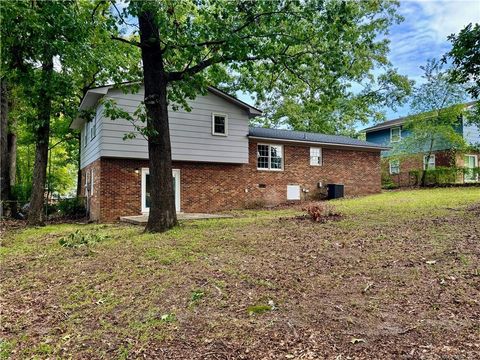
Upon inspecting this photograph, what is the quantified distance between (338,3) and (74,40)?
19.9ft

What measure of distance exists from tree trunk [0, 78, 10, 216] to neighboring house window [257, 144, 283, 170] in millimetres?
10393

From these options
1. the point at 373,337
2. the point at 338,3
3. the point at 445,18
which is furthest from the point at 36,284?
the point at 445,18

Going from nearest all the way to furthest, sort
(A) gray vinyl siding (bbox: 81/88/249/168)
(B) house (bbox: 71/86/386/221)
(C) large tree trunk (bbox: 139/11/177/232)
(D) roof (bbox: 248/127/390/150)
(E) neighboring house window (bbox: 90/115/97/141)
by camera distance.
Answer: (C) large tree trunk (bbox: 139/11/177/232), (A) gray vinyl siding (bbox: 81/88/249/168), (B) house (bbox: 71/86/386/221), (E) neighboring house window (bbox: 90/115/97/141), (D) roof (bbox: 248/127/390/150)

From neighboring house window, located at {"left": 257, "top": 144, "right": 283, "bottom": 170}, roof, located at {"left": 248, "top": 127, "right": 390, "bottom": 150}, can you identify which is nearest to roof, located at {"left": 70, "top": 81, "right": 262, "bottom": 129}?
roof, located at {"left": 248, "top": 127, "right": 390, "bottom": 150}

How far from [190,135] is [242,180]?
10.4ft

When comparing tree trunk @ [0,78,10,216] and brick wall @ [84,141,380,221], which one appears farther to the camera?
tree trunk @ [0,78,10,216]

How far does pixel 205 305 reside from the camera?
421 cm

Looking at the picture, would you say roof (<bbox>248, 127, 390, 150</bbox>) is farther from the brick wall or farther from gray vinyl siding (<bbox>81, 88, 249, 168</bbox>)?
gray vinyl siding (<bbox>81, 88, 249, 168</bbox>)

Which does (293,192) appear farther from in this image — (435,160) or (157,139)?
(435,160)

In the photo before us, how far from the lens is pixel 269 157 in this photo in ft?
56.0

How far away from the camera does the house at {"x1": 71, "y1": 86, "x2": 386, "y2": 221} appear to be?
13.2m

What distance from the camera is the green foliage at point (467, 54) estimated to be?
8.03 m

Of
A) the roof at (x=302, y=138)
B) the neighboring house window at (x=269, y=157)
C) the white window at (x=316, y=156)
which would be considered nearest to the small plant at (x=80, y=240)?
the roof at (x=302, y=138)

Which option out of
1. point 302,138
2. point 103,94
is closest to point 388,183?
point 302,138
